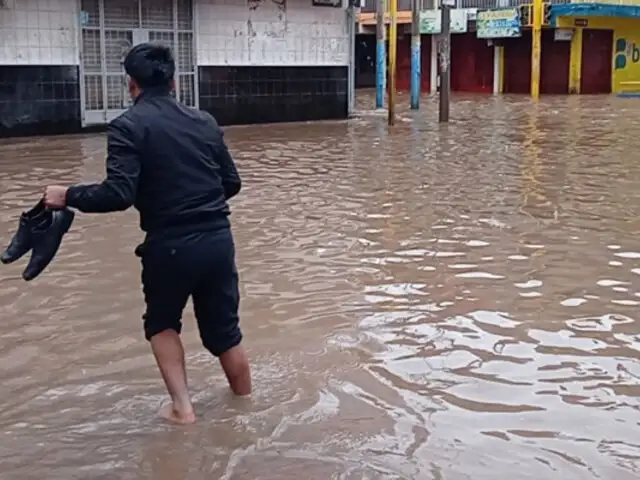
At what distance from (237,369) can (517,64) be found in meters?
37.5

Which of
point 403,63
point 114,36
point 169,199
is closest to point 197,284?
point 169,199

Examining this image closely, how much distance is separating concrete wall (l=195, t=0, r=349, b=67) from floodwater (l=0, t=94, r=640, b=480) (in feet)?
30.9

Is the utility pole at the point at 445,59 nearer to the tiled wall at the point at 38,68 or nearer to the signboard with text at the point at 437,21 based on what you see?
the tiled wall at the point at 38,68

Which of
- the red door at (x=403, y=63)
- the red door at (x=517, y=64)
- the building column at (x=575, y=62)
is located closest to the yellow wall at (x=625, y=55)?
the building column at (x=575, y=62)

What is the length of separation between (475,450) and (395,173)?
27.8ft

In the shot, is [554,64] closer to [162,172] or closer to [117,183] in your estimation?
[162,172]

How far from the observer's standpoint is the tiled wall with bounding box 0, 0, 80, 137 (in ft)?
55.6

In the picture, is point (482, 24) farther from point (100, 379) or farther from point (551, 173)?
point (100, 379)

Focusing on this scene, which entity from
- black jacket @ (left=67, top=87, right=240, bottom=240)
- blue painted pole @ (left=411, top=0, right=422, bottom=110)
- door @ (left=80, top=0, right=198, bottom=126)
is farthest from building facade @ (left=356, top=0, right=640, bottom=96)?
black jacket @ (left=67, top=87, right=240, bottom=240)

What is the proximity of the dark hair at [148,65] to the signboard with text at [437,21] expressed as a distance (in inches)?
1450

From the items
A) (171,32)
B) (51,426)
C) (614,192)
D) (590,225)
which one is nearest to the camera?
(51,426)

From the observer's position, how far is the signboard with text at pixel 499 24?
3766 cm

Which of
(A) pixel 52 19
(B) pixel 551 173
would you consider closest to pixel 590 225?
(B) pixel 551 173

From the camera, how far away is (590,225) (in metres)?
8.73
